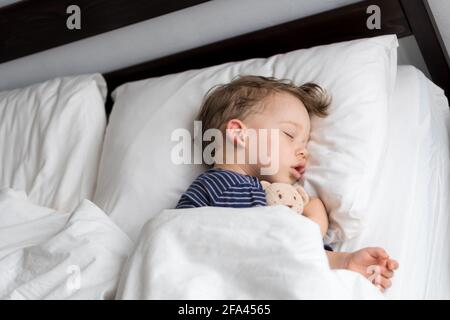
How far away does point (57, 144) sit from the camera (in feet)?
5.37

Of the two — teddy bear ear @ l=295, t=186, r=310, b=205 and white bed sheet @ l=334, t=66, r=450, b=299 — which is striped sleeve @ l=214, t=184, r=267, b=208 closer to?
teddy bear ear @ l=295, t=186, r=310, b=205

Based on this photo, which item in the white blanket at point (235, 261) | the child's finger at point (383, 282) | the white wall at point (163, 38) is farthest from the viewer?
the white wall at point (163, 38)

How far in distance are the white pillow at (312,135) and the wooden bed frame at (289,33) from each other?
92mm

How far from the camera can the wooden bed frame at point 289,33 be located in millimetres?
1528

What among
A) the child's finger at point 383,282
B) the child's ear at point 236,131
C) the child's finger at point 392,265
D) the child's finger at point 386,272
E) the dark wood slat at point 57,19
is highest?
the dark wood slat at point 57,19

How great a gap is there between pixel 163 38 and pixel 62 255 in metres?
0.76

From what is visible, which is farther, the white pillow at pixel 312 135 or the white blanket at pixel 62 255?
the white pillow at pixel 312 135

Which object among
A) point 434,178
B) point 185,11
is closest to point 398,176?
point 434,178

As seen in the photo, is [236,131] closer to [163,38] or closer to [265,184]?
[265,184]

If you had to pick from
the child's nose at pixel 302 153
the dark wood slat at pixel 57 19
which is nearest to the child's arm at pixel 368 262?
the child's nose at pixel 302 153

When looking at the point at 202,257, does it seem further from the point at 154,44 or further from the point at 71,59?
the point at 71,59

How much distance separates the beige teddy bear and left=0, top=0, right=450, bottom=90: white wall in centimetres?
53

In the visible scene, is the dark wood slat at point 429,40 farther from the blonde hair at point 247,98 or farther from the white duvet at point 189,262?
the white duvet at point 189,262

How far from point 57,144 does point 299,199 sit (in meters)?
0.69
